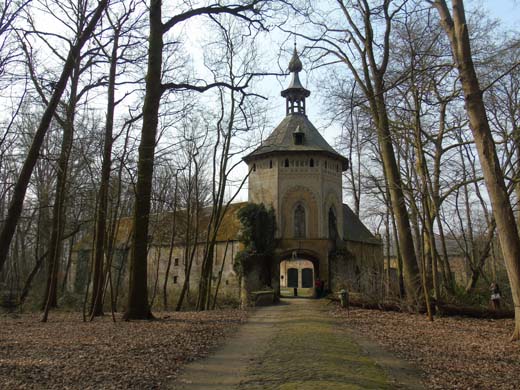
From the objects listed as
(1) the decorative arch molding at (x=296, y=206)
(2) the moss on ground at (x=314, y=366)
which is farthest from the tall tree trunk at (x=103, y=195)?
(1) the decorative arch molding at (x=296, y=206)

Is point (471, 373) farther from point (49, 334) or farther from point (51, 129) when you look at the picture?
point (51, 129)

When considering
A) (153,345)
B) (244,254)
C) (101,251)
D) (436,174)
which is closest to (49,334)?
(153,345)

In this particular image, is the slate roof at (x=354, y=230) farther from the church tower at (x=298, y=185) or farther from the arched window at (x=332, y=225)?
the church tower at (x=298, y=185)

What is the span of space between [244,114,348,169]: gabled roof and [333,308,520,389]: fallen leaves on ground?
13823 millimetres

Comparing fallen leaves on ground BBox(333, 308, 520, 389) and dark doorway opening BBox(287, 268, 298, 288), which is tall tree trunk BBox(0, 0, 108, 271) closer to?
fallen leaves on ground BBox(333, 308, 520, 389)

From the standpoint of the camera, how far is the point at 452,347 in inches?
339

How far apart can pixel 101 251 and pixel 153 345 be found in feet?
21.4

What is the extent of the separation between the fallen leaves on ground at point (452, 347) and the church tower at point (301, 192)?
38.1ft

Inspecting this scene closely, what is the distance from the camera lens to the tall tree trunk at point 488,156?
865 centimetres

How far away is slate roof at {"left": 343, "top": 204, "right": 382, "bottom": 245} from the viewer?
95.7 ft

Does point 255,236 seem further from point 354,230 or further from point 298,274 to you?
point 298,274

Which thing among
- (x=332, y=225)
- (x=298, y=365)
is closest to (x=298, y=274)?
(x=332, y=225)

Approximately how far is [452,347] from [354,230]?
21.8 m

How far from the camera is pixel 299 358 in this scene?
7219mm
